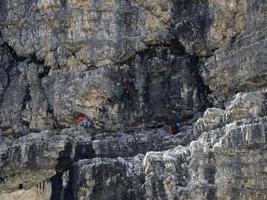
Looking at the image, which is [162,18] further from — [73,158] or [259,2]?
[73,158]

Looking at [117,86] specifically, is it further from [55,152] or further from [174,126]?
[55,152]

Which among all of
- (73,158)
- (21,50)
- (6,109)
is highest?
(21,50)

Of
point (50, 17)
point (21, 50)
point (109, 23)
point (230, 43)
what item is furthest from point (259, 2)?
point (21, 50)

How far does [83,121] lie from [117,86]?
3845 mm

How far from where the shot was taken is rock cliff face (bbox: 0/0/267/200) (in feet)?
135

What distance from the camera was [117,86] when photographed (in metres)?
49.2

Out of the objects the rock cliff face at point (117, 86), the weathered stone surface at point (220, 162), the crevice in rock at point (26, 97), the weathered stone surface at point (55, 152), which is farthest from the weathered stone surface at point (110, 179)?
the crevice in rock at point (26, 97)

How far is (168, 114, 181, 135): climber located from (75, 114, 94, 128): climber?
6.18 m

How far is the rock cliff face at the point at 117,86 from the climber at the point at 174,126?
46cm

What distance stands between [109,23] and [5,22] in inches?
375

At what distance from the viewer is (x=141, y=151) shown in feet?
147

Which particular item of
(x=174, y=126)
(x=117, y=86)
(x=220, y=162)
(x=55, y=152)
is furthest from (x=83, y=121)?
(x=220, y=162)

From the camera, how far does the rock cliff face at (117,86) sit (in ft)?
135

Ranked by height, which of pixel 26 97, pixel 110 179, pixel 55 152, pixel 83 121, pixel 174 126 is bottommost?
pixel 110 179
